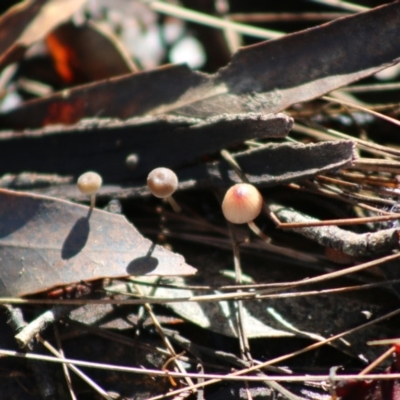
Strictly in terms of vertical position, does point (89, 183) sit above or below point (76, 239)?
above

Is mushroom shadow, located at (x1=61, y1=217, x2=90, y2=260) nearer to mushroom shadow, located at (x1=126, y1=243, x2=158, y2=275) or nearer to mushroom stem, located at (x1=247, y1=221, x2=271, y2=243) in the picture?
mushroom shadow, located at (x1=126, y1=243, x2=158, y2=275)

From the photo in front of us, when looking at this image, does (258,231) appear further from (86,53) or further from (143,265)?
(86,53)

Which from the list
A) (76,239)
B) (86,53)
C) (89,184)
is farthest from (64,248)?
(86,53)

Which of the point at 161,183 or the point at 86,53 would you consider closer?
the point at 161,183

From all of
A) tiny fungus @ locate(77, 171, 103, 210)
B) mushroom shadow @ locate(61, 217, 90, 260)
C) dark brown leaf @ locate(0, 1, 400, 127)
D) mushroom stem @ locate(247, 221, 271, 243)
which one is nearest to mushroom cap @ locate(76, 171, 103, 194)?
tiny fungus @ locate(77, 171, 103, 210)

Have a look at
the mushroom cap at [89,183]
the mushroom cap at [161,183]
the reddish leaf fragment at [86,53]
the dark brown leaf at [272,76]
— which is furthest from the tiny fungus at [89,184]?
the reddish leaf fragment at [86,53]

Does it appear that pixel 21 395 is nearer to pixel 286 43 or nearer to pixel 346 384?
pixel 346 384

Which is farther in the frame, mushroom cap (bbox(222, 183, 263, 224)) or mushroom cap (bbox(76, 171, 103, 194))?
mushroom cap (bbox(76, 171, 103, 194))

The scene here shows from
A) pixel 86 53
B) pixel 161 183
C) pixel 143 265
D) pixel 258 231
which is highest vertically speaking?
pixel 86 53
